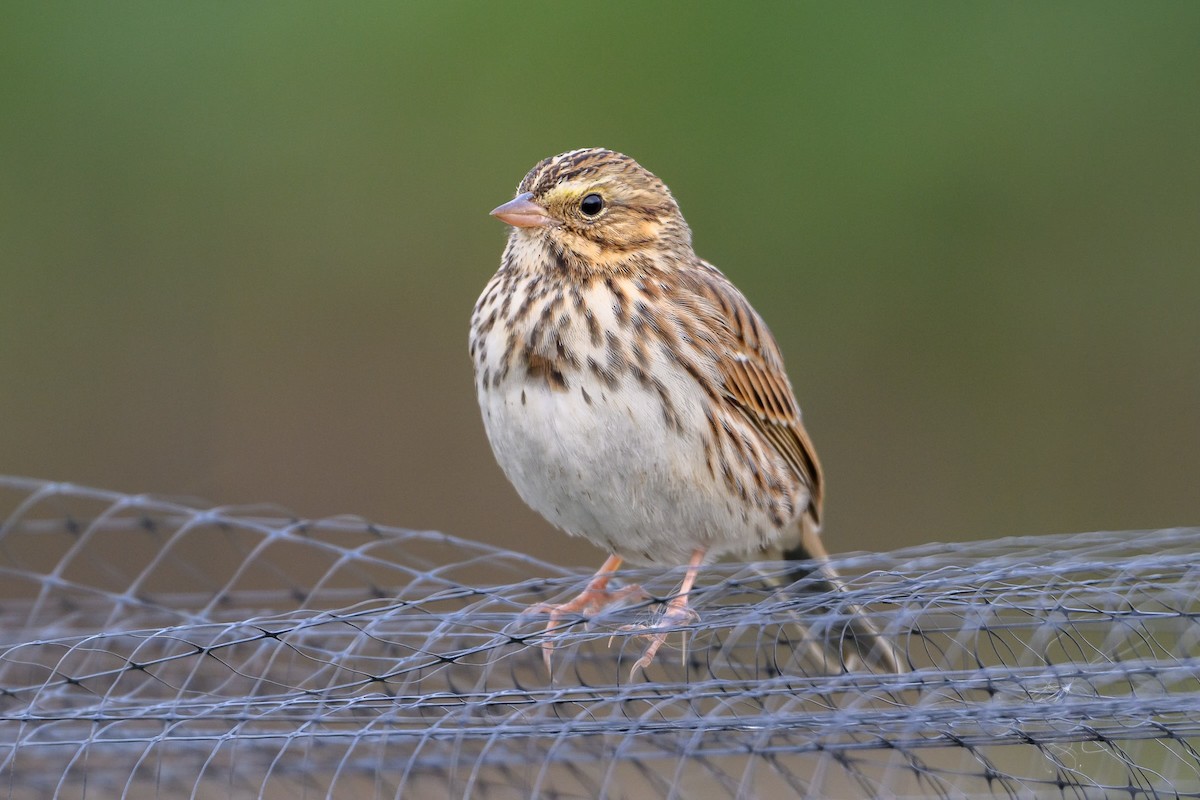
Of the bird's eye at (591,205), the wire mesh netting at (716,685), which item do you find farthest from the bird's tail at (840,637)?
the bird's eye at (591,205)

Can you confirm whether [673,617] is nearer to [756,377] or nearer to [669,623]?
[669,623]

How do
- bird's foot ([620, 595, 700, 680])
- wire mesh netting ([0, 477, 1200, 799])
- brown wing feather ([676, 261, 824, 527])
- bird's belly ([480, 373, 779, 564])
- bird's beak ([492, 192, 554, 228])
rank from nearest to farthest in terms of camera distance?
wire mesh netting ([0, 477, 1200, 799]) → bird's foot ([620, 595, 700, 680]) → bird's belly ([480, 373, 779, 564]) → bird's beak ([492, 192, 554, 228]) → brown wing feather ([676, 261, 824, 527])

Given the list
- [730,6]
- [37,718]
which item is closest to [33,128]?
[730,6]

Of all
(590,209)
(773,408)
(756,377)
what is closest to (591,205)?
(590,209)

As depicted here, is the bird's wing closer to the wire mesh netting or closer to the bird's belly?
the bird's belly

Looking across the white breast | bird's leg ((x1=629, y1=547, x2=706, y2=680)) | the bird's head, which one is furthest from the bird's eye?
bird's leg ((x1=629, y1=547, x2=706, y2=680))

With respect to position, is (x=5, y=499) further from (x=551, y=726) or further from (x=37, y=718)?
(x=551, y=726)
